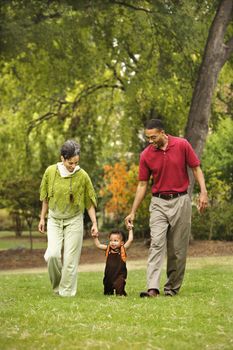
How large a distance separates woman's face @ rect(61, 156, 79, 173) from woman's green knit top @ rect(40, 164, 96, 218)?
0.37ft

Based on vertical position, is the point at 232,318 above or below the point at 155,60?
below

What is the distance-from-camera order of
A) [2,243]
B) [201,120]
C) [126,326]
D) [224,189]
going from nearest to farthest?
[126,326] → [201,120] → [224,189] → [2,243]

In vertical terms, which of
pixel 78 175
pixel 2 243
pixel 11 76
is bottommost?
pixel 2 243

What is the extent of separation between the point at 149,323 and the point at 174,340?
2.47 ft

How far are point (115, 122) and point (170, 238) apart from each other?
1913cm

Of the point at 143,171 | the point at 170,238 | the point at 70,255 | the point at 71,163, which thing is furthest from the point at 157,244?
the point at 71,163

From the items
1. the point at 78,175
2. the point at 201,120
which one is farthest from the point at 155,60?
the point at 78,175

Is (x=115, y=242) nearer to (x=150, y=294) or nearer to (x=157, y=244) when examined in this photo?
(x=157, y=244)

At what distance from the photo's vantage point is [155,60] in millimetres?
20359

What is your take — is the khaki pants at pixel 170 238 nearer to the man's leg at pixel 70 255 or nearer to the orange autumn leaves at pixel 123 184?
the man's leg at pixel 70 255

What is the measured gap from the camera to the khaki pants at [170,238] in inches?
354

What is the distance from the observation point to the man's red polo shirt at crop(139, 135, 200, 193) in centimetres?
898

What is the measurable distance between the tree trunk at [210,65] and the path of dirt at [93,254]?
11.5 feet

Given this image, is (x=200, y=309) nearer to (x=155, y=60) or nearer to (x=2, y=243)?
(x=155, y=60)
